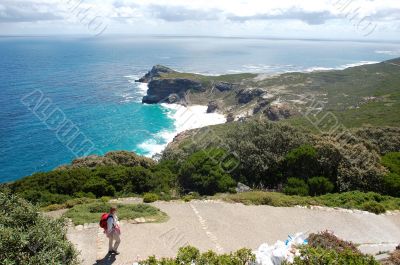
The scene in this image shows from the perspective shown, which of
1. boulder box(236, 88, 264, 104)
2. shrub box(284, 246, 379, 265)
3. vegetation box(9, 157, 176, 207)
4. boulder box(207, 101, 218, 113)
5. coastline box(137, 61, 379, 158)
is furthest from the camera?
boulder box(236, 88, 264, 104)

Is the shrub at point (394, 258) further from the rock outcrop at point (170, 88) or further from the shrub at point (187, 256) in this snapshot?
the rock outcrop at point (170, 88)

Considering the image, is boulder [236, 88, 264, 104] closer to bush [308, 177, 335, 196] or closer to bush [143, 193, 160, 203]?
bush [308, 177, 335, 196]

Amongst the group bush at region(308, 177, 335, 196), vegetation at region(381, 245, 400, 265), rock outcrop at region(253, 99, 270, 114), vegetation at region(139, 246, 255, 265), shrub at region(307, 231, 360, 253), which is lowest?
rock outcrop at region(253, 99, 270, 114)

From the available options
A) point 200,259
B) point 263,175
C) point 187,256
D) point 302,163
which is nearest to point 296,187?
point 302,163

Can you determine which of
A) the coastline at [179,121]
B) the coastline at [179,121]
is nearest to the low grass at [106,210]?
the coastline at [179,121]

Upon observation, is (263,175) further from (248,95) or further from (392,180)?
(248,95)

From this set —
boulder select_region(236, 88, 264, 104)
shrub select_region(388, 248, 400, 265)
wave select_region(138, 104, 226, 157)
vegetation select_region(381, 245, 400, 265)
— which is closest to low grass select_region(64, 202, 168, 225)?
vegetation select_region(381, 245, 400, 265)

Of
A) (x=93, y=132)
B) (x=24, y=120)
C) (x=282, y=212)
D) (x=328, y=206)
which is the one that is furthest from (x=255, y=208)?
(x=24, y=120)
